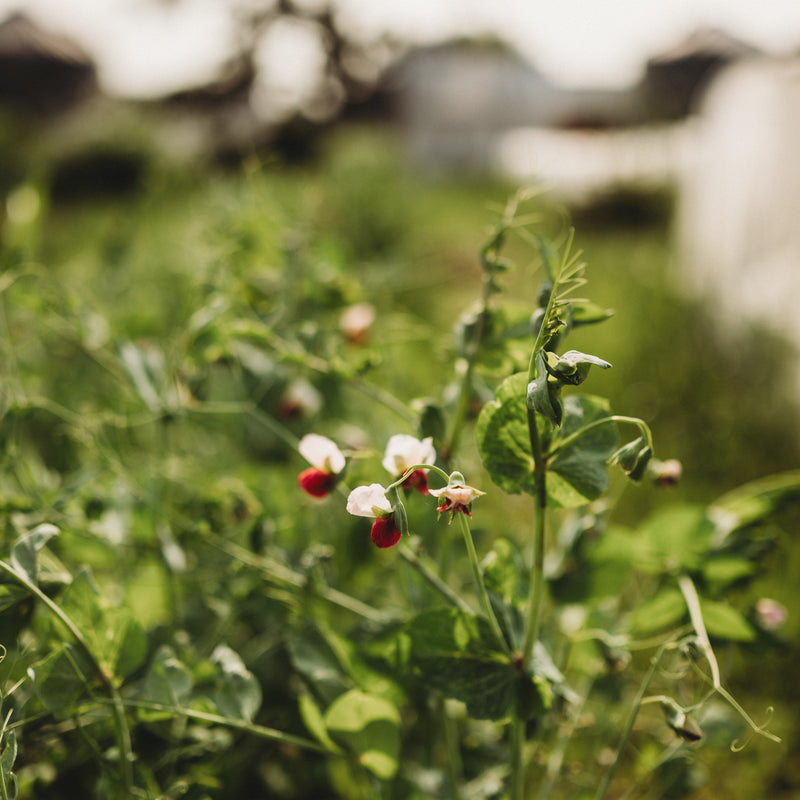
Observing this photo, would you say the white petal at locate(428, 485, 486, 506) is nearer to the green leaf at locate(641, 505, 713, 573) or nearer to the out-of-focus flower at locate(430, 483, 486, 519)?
the out-of-focus flower at locate(430, 483, 486, 519)

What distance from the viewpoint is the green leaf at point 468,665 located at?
486mm

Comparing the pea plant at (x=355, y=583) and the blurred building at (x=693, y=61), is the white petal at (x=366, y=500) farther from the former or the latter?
the blurred building at (x=693, y=61)

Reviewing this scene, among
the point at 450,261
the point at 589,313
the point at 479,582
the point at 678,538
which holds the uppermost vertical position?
the point at 589,313

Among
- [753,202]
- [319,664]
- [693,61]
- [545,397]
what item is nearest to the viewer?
[545,397]

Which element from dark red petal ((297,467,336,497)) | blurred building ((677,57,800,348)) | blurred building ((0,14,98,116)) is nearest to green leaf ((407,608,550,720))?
dark red petal ((297,467,336,497))

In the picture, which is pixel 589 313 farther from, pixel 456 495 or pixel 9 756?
pixel 9 756

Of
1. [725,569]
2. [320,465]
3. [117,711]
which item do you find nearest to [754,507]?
[725,569]

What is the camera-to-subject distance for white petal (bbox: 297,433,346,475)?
0.47m

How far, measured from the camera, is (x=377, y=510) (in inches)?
15.9

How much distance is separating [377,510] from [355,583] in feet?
1.30

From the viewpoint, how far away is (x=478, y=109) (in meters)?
20.1

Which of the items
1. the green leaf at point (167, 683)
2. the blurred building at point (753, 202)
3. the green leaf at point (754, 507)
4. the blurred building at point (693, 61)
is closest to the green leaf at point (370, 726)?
the green leaf at point (167, 683)

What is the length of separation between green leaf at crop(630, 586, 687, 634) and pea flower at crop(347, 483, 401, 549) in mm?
326

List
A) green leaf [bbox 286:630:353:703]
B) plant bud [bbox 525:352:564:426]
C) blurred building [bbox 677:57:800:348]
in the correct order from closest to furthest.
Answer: plant bud [bbox 525:352:564:426] → green leaf [bbox 286:630:353:703] → blurred building [bbox 677:57:800:348]
